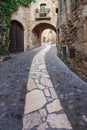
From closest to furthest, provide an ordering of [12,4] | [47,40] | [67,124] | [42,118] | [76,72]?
1. [67,124]
2. [42,118]
3. [76,72]
4. [12,4]
5. [47,40]

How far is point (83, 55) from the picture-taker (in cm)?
642

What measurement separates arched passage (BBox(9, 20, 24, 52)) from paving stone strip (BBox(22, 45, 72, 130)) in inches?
487

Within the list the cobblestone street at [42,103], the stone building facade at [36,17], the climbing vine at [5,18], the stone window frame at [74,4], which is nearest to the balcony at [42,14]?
the stone building facade at [36,17]

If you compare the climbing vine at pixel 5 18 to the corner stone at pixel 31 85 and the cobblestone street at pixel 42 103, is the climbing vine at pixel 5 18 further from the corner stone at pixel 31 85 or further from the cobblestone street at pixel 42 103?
the cobblestone street at pixel 42 103

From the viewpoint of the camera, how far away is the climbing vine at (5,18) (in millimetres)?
13446

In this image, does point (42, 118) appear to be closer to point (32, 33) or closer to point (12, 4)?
point (12, 4)

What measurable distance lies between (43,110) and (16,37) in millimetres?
14890

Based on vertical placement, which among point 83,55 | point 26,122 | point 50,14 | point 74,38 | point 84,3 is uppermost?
point 50,14

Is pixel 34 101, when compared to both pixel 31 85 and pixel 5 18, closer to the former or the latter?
pixel 31 85

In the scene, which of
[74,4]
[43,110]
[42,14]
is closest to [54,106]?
[43,110]

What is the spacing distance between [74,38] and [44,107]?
412cm

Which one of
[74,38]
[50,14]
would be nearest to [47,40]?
[50,14]

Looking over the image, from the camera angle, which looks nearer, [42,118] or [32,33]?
[42,118]

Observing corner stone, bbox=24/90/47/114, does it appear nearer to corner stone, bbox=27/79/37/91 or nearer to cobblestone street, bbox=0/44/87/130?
cobblestone street, bbox=0/44/87/130
